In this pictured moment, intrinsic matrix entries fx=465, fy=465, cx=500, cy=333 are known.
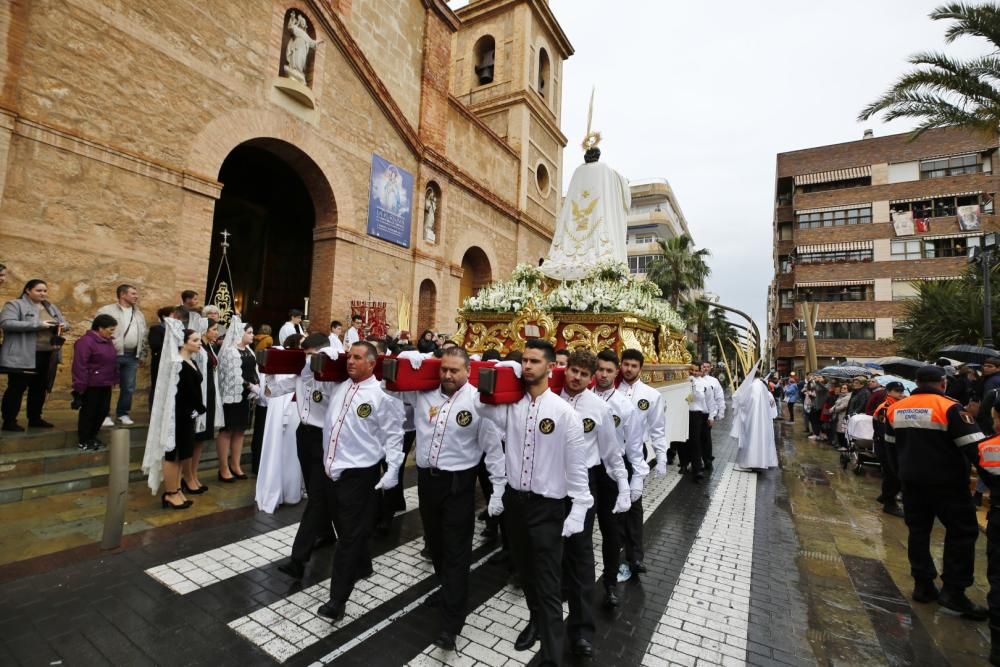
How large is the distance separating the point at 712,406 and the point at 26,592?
9.24 m

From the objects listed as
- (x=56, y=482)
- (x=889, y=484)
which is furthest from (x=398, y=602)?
(x=889, y=484)

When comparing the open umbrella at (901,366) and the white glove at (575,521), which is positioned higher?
the open umbrella at (901,366)

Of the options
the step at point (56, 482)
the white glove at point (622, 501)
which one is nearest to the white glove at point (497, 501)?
the white glove at point (622, 501)

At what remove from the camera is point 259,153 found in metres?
14.4

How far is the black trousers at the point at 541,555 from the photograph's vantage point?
2795mm

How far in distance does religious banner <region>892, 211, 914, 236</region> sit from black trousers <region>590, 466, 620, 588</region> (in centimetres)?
3932

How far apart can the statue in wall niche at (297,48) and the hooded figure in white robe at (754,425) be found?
1293 centimetres

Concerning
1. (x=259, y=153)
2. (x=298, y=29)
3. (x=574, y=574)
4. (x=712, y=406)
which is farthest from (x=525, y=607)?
(x=259, y=153)

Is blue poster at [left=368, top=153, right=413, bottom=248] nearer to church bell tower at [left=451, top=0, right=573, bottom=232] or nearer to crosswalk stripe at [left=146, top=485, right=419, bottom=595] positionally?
church bell tower at [left=451, top=0, right=573, bottom=232]

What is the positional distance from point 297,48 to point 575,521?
13.7m

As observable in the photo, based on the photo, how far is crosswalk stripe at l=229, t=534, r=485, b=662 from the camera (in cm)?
303

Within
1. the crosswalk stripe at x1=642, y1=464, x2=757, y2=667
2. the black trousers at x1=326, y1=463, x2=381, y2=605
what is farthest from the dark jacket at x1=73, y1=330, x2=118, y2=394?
the crosswalk stripe at x1=642, y1=464, x2=757, y2=667

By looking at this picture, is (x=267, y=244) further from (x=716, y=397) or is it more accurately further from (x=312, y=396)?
(x=716, y=397)

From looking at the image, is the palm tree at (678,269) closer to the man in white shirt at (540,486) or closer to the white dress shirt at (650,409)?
the white dress shirt at (650,409)
